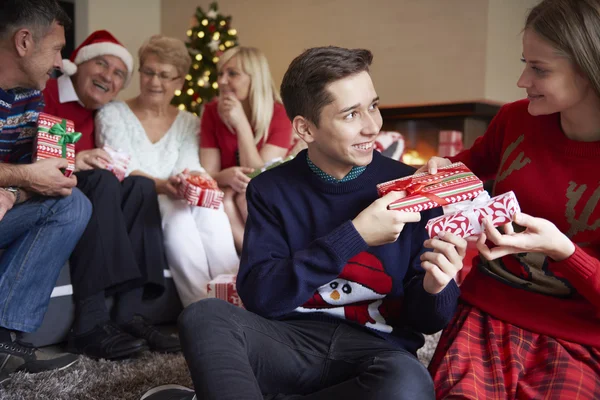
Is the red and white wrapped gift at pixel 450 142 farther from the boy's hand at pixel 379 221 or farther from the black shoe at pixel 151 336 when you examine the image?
the boy's hand at pixel 379 221

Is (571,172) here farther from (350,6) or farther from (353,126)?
(350,6)

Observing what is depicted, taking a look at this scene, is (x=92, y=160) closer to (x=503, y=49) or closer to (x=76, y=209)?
(x=76, y=209)

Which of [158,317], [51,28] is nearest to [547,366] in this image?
[158,317]

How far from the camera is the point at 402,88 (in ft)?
16.4

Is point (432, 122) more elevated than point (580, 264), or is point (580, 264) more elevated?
point (432, 122)

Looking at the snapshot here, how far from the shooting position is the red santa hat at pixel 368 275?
1.32 m

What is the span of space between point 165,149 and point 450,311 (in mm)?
1834

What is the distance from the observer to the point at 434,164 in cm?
135

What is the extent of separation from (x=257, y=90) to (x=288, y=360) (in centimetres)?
177

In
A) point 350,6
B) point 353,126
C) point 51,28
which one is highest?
point 350,6

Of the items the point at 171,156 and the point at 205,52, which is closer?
the point at 171,156

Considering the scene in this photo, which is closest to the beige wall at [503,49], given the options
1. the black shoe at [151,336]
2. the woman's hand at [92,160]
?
the woman's hand at [92,160]

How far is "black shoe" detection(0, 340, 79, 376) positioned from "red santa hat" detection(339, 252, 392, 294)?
105 cm

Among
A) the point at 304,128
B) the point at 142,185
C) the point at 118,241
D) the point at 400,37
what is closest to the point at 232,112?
the point at 142,185
